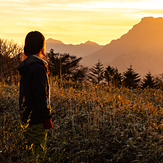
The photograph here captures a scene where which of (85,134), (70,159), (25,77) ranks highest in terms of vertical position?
(25,77)

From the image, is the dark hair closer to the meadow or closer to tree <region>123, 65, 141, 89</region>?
the meadow

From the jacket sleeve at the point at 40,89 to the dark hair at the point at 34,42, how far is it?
0.84ft

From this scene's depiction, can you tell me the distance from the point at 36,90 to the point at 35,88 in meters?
0.03

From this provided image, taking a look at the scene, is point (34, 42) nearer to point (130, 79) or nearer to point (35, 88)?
point (35, 88)

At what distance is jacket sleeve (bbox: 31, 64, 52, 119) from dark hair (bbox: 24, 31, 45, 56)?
0.84 ft

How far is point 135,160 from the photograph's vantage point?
381cm

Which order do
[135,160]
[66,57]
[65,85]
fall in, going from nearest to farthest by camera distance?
[135,160] → [65,85] → [66,57]

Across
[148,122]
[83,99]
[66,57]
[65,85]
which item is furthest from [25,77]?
[66,57]

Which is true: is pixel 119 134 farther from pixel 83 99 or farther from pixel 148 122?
pixel 83 99

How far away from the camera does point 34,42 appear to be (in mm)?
3076

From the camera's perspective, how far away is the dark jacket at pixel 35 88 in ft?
9.67

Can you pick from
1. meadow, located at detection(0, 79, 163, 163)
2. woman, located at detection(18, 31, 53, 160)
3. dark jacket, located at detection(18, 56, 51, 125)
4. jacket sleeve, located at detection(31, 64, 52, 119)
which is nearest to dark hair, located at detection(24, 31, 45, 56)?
woman, located at detection(18, 31, 53, 160)

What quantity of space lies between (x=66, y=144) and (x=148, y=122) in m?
1.73

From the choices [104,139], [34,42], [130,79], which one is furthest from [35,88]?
[130,79]
